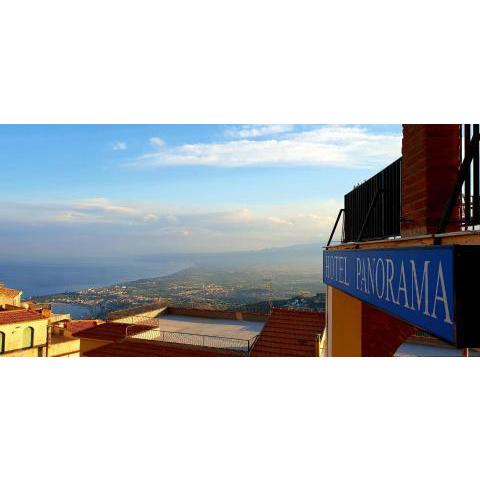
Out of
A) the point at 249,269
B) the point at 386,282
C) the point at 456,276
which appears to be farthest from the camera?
the point at 249,269

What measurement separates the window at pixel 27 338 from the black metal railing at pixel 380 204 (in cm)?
2331

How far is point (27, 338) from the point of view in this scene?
875 inches

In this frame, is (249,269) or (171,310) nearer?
(171,310)

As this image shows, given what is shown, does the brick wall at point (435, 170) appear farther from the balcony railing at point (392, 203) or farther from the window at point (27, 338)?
the window at point (27, 338)

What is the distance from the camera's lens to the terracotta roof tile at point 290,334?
1226 cm

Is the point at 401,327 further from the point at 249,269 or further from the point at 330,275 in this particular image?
the point at 249,269

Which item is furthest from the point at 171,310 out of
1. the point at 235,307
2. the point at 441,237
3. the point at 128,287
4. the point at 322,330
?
the point at 128,287

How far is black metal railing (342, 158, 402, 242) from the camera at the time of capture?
4.93 metres

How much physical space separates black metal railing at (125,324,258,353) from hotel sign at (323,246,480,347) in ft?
33.8

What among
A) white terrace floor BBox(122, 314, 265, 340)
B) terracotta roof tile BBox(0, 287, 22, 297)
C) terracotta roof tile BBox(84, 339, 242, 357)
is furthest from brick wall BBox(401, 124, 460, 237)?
terracotta roof tile BBox(0, 287, 22, 297)

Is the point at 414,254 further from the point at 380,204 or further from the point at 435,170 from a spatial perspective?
the point at 380,204

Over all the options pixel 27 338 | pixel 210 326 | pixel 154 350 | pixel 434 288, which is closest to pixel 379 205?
pixel 434 288

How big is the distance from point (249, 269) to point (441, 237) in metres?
36.4
